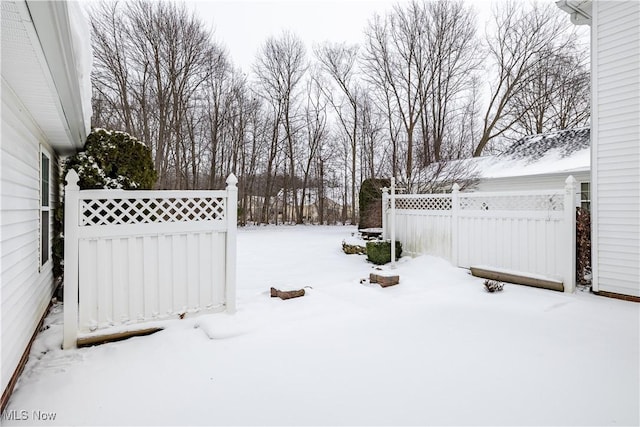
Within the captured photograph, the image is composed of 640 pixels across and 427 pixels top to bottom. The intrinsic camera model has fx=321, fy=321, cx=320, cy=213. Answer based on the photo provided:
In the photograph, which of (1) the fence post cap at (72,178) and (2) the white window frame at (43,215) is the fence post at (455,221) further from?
(2) the white window frame at (43,215)

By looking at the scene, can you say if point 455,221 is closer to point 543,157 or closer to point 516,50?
point 543,157

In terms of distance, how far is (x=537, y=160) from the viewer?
32.3ft

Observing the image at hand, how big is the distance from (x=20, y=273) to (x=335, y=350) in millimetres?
2555

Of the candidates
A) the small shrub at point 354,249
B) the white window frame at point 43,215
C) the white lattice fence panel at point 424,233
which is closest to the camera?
the white window frame at point 43,215

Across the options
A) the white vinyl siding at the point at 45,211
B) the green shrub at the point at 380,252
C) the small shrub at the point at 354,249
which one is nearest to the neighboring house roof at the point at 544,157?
the small shrub at the point at 354,249

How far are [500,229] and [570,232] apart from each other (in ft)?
3.24

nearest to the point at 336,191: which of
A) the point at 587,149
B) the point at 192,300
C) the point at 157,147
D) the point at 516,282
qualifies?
the point at 157,147

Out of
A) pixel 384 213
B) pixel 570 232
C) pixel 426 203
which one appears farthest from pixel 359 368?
pixel 384 213

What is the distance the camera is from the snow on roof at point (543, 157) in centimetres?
875

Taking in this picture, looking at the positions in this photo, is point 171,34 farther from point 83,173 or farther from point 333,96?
point 83,173

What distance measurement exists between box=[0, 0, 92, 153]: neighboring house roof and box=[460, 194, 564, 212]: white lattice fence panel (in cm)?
547

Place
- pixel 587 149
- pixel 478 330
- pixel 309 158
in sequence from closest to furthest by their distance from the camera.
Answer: pixel 478 330, pixel 587 149, pixel 309 158

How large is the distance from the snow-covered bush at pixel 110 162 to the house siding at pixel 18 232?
0.91m

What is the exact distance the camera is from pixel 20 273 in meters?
2.49
